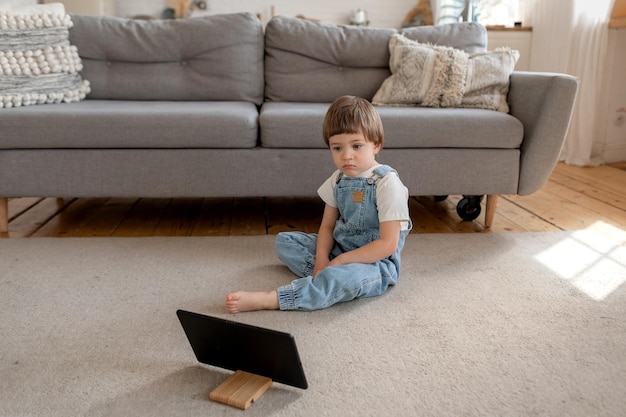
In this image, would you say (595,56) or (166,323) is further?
(595,56)

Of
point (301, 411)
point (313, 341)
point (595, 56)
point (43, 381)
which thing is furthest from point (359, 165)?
point (595, 56)

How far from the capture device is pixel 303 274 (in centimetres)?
178

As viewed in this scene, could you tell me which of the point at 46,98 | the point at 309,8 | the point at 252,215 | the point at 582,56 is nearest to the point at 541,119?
the point at 252,215

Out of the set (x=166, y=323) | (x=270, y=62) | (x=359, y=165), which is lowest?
(x=166, y=323)

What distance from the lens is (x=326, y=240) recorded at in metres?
1.77

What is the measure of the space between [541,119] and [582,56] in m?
1.71

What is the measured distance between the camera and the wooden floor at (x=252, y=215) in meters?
2.33

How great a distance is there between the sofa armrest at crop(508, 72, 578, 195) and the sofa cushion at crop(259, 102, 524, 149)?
0.19ft

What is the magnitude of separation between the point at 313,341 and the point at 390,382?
24 cm

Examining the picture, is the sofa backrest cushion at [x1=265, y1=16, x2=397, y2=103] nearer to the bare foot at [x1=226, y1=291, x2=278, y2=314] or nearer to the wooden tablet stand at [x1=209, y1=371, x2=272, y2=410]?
the bare foot at [x1=226, y1=291, x2=278, y2=314]

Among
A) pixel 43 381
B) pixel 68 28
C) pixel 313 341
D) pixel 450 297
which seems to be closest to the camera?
pixel 43 381

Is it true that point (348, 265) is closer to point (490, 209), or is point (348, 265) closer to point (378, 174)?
point (378, 174)

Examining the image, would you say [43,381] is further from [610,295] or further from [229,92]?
[229,92]

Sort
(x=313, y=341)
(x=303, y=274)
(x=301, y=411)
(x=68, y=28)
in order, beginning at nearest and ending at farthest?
(x=301, y=411)
(x=313, y=341)
(x=303, y=274)
(x=68, y=28)
